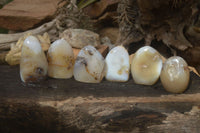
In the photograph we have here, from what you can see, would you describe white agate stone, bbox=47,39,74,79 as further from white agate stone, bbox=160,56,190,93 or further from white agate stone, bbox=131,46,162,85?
white agate stone, bbox=160,56,190,93

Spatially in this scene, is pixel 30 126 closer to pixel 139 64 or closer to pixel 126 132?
pixel 126 132

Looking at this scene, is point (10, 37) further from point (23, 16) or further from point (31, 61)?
point (31, 61)

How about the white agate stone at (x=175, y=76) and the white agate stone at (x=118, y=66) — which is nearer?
the white agate stone at (x=175, y=76)

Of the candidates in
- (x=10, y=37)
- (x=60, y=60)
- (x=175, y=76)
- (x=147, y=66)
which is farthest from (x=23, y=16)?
(x=175, y=76)

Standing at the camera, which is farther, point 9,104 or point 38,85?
point 38,85

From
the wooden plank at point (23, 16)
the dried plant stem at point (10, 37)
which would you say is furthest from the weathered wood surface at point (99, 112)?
the wooden plank at point (23, 16)

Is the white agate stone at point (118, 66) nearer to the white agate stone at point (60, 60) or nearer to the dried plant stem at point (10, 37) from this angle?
the white agate stone at point (60, 60)

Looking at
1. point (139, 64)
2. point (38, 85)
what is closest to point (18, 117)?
point (38, 85)
